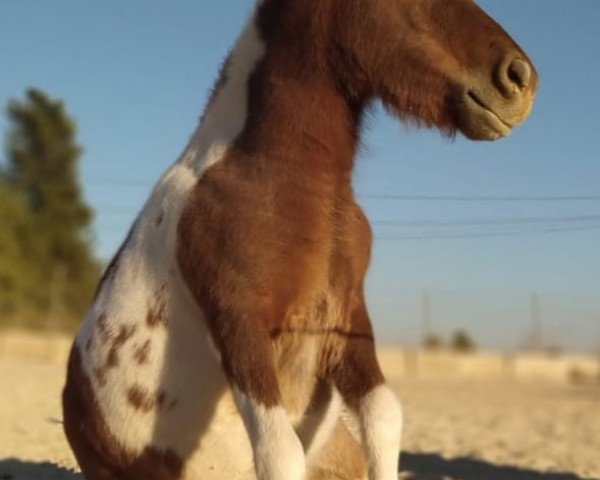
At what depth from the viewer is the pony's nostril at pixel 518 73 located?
10.7 feet

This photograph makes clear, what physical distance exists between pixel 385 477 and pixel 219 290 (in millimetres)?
876

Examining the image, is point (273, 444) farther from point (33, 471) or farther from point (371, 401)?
point (33, 471)

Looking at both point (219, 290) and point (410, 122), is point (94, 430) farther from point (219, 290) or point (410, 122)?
point (410, 122)

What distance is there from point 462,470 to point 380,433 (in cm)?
431

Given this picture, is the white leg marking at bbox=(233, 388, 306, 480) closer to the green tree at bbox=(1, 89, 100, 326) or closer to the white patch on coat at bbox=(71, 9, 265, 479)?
the white patch on coat at bbox=(71, 9, 265, 479)

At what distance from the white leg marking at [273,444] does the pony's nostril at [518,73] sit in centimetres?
133

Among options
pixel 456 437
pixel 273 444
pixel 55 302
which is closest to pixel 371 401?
pixel 273 444

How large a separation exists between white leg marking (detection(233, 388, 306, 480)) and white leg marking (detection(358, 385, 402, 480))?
332mm

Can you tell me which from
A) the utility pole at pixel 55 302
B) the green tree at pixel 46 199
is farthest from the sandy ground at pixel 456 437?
the green tree at pixel 46 199

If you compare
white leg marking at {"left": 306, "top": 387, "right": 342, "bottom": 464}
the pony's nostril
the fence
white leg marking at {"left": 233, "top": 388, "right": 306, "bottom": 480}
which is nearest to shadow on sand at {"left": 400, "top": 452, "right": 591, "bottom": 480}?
white leg marking at {"left": 306, "top": 387, "right": 342, "bottom": 464}

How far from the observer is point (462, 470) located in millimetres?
7488

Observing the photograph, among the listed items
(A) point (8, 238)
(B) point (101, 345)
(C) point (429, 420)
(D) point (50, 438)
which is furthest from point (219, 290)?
(A) point (8, 238)

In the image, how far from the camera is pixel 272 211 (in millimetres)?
3385

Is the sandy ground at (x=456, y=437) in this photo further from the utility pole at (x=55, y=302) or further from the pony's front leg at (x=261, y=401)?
the utility pole at (x=55, y=302)
